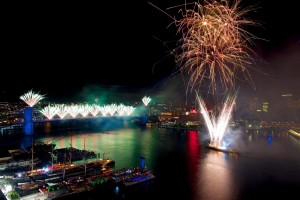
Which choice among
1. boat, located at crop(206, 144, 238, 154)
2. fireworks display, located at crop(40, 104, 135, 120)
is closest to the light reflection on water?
boat, located at crop(206, 144, 238, 154)

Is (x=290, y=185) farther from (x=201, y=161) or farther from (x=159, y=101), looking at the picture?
(x=159, y=101)

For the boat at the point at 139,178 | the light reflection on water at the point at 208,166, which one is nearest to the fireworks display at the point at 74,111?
the light reflection on water at the point at 208,166

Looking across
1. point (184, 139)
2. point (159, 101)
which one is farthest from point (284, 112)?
point (184, 139)

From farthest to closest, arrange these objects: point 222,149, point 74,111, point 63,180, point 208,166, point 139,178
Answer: point 74,111
point 222,149
point 208,166
point 139,178
point 63,180

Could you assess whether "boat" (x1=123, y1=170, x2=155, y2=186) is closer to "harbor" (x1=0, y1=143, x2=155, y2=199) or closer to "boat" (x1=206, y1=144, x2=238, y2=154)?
"harbor" (x1=0, y1=143, x2=155, y2=199)

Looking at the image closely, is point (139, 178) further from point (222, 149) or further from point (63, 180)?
point (222, 149)

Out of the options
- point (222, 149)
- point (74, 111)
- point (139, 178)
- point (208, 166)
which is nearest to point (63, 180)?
point (139, 178)

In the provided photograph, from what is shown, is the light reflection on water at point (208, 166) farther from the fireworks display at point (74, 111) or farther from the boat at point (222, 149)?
the fireworks display at point (74, 111)
